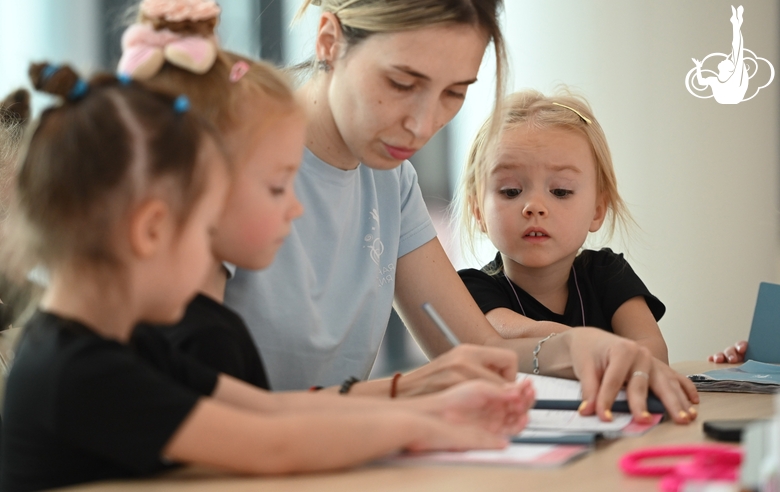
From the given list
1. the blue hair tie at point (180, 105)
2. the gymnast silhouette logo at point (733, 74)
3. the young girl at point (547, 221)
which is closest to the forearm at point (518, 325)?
the young girl at point (547, 221)

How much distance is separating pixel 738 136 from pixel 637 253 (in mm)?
597

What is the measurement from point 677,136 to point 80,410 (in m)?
2.90

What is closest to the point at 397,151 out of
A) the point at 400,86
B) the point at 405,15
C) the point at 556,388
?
the point at 400,86

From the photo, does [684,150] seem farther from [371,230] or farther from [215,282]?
[215,282]

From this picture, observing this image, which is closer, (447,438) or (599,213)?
(447,438)

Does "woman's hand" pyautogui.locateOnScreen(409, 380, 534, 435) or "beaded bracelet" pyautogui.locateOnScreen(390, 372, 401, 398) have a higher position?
"woman's hand" pyautogui.locateOnScreen(409, 380, 534, 435)

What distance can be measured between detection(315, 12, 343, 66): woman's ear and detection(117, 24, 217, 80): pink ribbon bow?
35 centimetres

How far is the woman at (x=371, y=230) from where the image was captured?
3.94ft

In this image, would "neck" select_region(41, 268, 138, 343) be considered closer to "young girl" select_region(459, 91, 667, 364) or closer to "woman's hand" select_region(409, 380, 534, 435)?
"woman's hand" select_region(409, 380, 534, 435)

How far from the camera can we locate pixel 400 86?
129 centimetres

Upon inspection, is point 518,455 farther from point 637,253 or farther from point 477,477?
point 637,253

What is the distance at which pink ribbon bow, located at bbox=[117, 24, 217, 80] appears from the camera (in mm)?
979

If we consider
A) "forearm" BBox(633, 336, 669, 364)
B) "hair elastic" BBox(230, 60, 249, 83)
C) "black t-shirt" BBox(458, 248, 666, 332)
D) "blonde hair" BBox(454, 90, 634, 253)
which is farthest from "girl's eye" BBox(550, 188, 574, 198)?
"hair elastic" BBox(230, 60, 249, 83)

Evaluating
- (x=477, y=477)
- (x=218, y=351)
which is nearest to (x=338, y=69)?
(x=218, y=351)
